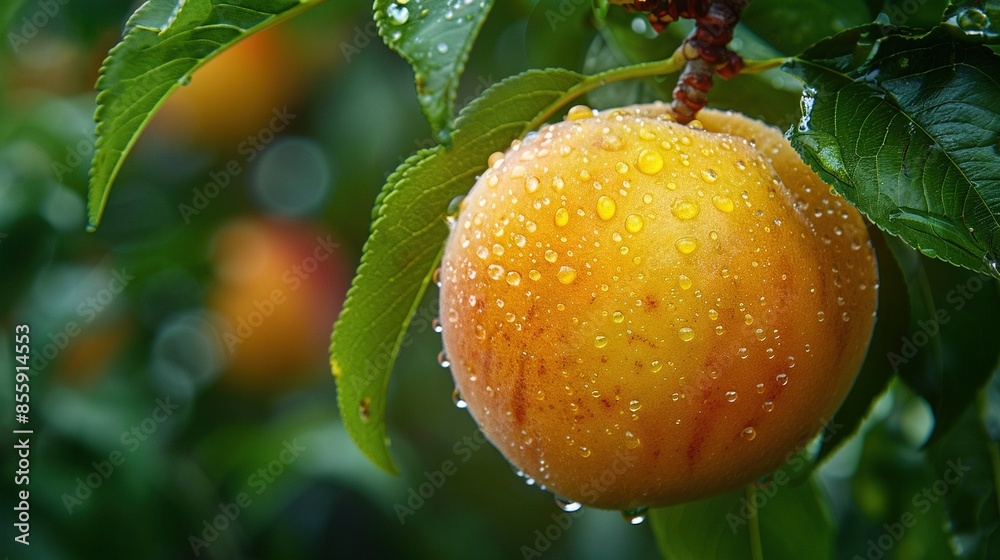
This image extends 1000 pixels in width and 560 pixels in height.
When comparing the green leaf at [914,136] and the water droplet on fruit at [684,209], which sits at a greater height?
the green leaf at [914,136]

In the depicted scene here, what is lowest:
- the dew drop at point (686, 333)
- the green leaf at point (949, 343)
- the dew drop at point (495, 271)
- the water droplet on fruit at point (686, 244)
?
the green leaf at point (949, 343)

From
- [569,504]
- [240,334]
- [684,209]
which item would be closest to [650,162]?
[684,209]

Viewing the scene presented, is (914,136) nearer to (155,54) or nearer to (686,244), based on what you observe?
→ (686,244)

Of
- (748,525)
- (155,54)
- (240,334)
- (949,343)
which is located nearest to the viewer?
(155,54)

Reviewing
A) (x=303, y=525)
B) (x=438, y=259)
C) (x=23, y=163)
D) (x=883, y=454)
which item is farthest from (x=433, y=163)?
(x=303, y=525)

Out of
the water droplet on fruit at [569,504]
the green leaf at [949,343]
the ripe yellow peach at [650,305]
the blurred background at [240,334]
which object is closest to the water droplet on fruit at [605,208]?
the ripe yellow peach at [650,305]

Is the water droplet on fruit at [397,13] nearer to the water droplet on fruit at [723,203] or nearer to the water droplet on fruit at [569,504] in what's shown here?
the water droplet on fruit at [723,203]

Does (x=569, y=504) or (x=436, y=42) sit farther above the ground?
(x=436, y=42)
